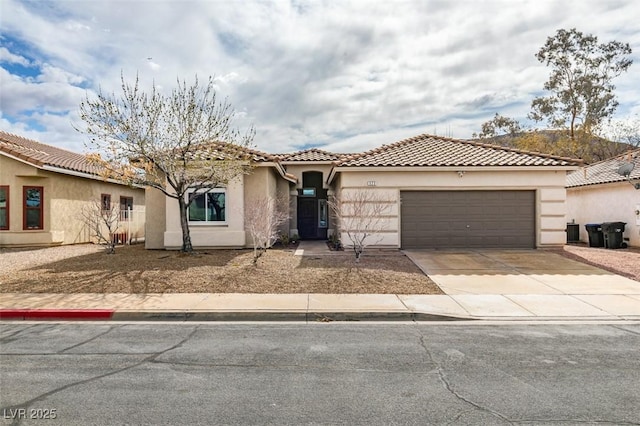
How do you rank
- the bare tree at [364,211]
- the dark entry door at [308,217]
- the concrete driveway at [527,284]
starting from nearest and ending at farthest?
the concrete driveway at [527,284] → the bare tree at [364,211] → the dark entry door at [308,217]

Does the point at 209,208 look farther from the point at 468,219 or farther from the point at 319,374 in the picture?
the point at 319,374

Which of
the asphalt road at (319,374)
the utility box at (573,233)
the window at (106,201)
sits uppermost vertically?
the window at (106,201)

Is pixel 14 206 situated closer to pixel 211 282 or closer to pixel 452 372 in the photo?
pixel 211 282

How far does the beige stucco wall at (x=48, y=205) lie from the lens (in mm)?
16031

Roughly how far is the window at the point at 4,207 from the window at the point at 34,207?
76 centimetres

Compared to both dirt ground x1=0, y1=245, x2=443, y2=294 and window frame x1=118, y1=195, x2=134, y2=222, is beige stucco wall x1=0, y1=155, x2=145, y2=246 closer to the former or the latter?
window frame x1=118, y1=195, x2=134, y2=222

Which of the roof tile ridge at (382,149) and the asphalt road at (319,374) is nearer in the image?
the asphalt road at (319,374)

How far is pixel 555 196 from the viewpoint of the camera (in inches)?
563

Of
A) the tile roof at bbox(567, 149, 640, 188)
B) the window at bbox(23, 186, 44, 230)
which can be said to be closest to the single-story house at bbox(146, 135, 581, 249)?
the tile roof at bbox(567, 149, 640, 188)

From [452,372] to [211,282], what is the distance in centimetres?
639

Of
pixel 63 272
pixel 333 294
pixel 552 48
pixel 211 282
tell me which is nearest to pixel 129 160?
pixel 63 272

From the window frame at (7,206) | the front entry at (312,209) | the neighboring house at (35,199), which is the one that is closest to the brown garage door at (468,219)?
the front entry at (312,209)

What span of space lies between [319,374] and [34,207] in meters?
17.1

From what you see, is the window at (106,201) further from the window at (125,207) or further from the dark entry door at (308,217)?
the dark entry door at (308,217)
